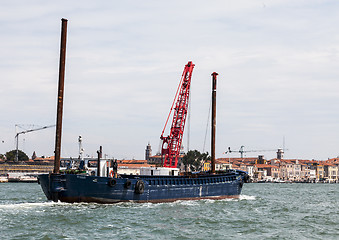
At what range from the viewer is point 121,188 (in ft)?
152

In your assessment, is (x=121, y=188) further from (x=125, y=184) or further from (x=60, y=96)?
(x=60, y=96)

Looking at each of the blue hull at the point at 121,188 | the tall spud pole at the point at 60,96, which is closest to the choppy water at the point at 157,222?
the blue hull at the point at 121,188

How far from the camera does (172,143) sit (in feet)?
297

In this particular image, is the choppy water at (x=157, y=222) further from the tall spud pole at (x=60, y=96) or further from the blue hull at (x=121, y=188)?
the tall spud pole at (x=60, y=96)

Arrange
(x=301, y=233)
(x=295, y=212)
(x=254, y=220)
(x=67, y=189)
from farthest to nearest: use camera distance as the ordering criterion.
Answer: (x=295, y=212)
(x=67, y=189)
(x=254, y=220)
(x=301, y=233)

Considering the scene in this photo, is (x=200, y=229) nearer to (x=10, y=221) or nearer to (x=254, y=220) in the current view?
(x=254, y=220)

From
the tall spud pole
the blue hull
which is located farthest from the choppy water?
the tall spud pole

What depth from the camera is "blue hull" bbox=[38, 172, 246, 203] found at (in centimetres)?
4466

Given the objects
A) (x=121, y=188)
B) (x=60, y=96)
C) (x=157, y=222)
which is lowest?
(x=157, y=222)

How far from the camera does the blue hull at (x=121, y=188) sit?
44.7 metres

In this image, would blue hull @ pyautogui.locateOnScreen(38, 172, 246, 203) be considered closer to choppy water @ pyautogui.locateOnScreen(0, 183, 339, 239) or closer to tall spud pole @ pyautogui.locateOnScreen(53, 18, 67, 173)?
choppy water @ pyautogui.locateOnScreen(0, 183, 339, 239)

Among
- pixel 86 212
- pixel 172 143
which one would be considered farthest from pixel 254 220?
pixel 172 143

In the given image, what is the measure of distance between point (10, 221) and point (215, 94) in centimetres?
3463

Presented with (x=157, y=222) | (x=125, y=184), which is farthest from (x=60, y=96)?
(x=157, y=222)
